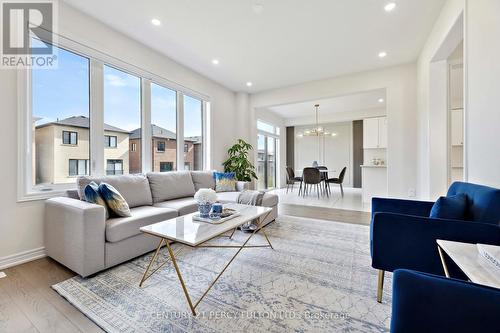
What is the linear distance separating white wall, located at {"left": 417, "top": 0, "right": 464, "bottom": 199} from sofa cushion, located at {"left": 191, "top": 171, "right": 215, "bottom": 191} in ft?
11.6

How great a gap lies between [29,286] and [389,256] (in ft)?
9.29

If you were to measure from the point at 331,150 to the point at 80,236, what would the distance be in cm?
859

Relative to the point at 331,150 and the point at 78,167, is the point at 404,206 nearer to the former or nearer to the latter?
the point at 78,167

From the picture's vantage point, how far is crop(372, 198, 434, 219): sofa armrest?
195 centimetres

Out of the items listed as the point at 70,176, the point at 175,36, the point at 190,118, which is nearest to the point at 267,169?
the point at 190,118

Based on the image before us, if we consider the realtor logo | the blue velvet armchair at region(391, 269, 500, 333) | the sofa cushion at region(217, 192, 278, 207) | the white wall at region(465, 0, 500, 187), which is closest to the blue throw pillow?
the white wall at region(465, 0, 500, 187)

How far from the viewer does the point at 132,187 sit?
2.84 meters

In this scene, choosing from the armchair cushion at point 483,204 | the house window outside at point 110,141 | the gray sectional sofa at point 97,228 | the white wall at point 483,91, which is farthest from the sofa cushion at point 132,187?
the white wall at point 483,91

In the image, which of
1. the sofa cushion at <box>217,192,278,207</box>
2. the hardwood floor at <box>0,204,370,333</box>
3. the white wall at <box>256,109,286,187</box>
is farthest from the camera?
the white wall at <box>256,109,286,187</box>

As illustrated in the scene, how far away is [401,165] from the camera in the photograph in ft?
13.8

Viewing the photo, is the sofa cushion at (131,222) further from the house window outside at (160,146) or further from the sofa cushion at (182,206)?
the house window outside at (160,146)

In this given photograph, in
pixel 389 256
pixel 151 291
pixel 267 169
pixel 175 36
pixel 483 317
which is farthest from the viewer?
pixel 267 169

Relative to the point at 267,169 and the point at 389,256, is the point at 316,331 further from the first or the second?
the point at 267,169

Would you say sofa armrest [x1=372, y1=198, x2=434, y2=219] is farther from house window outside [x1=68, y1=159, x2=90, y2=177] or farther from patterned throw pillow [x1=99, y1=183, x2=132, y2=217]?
house window outside [x1=68, y1=159, x2=90, y2=177]
